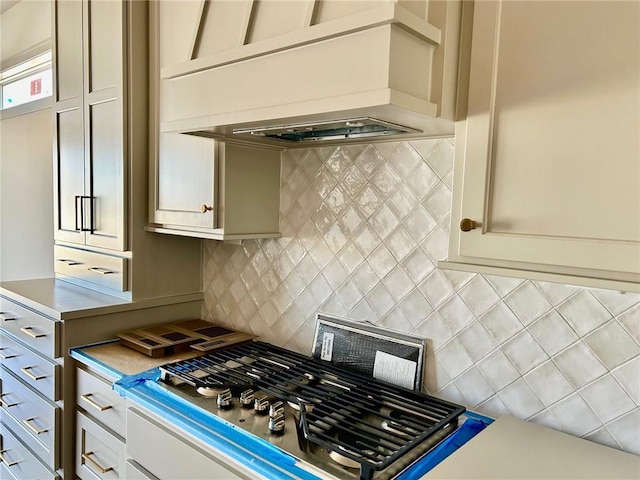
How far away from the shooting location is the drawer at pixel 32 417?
200 cm

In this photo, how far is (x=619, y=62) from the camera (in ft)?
3.01

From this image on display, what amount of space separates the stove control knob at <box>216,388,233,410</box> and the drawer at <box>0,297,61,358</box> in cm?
93

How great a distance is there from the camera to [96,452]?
1.85m

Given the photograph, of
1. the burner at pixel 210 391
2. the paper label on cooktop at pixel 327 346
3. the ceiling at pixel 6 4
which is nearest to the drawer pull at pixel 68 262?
the burner at pixel 210 391

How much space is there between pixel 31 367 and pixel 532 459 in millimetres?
2077

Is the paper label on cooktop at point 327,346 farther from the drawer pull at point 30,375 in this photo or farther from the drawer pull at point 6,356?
the drawer pull at point 6,356

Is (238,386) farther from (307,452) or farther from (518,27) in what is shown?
(518,27)

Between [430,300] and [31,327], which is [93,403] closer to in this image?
[31,327]

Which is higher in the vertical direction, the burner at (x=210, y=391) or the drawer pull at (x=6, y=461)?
the burner at (x=210, y=391)

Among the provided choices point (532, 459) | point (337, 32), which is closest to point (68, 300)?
point (337, 32)

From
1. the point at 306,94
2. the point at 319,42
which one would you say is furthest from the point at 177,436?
the point at 319,42

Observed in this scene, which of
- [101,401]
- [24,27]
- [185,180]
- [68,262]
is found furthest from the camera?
[24,27]

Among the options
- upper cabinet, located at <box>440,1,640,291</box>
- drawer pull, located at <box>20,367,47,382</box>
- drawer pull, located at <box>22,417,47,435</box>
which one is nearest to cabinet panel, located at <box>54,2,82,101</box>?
drawer pull, located at <box>20,367,47,382</box>

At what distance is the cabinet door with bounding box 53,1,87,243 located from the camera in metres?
2.27
